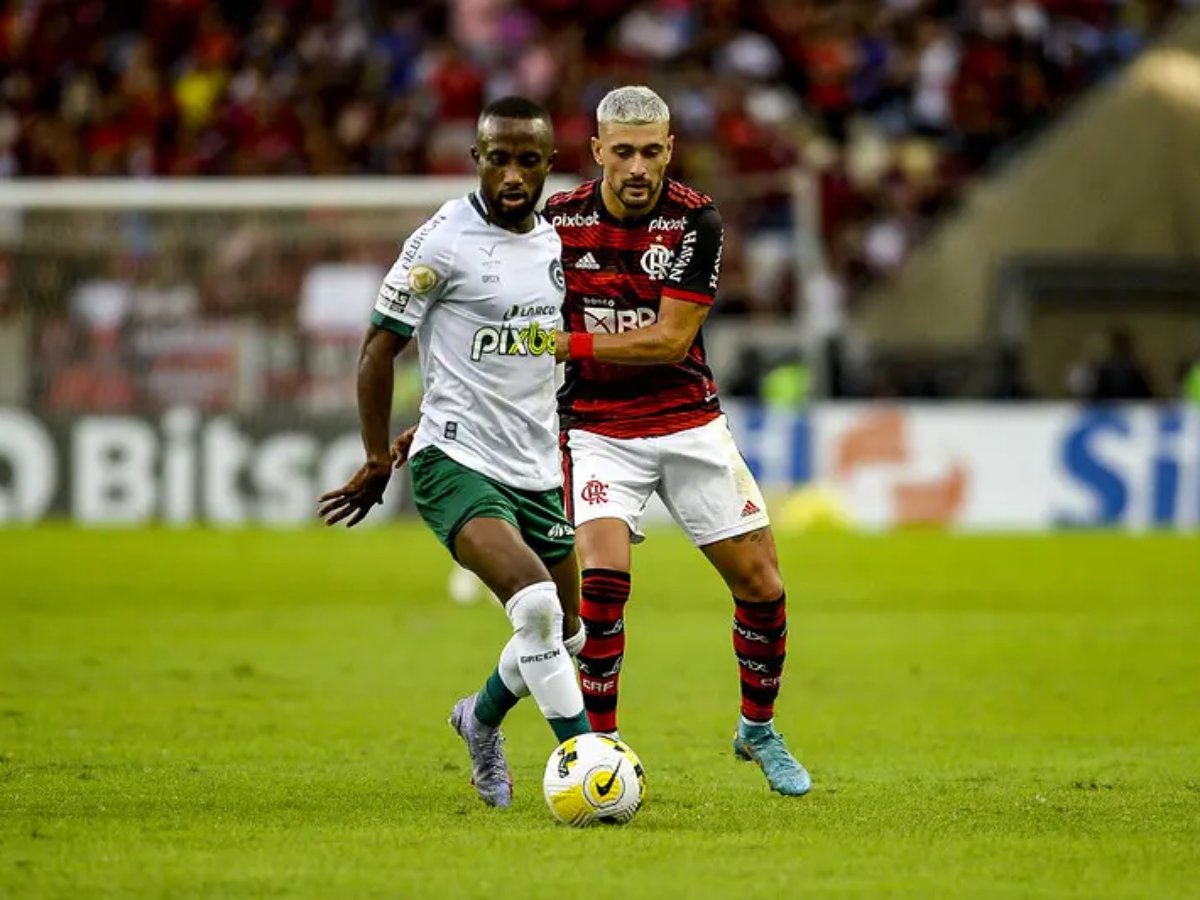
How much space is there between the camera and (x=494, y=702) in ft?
25.4

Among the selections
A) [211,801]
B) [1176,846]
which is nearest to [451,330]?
[211,801]

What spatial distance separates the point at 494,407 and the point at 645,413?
2.68 ft

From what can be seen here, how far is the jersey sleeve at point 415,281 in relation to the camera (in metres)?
7.39

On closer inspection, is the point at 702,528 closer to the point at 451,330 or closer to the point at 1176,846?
the point at 451,330

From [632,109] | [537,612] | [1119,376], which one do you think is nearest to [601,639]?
[537,612]

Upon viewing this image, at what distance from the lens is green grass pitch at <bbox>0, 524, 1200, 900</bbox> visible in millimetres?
6262

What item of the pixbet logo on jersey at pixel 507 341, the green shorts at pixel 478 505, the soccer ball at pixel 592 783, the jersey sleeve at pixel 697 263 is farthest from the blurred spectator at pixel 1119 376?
the soccer ball at pixel 592 783

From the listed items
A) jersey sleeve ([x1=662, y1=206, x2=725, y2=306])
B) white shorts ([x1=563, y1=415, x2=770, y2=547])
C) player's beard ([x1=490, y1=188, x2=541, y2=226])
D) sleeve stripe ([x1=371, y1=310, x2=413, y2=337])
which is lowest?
white shorts ([x1=563, y1=415, x2=770, y2=547])

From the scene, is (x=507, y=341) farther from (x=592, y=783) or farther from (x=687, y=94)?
(x=687, y=94)

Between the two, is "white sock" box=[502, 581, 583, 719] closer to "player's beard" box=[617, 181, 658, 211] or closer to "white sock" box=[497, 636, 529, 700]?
"white sock" box=[497, 636, 529, 700]

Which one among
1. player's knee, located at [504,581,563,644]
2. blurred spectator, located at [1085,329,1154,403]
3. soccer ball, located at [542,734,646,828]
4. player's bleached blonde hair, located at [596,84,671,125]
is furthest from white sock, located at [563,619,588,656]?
blurred spectator, located at [1085,329,1154,403]

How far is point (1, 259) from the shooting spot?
922 inches

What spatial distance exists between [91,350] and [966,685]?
46.2 feet

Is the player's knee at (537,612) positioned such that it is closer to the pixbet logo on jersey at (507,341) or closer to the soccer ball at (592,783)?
the soccer ball at (592,783)
